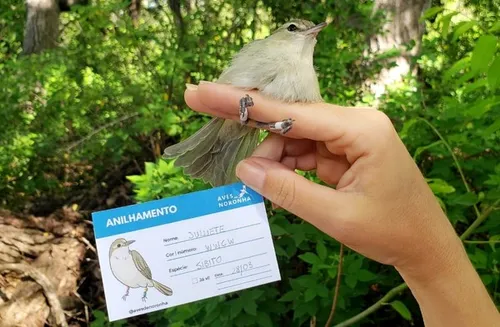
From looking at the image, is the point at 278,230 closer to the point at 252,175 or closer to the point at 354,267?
the point at 354,267

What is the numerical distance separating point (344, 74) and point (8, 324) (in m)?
2.73

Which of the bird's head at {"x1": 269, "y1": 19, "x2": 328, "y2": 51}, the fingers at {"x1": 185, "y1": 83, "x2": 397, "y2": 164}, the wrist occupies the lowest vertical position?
the wrist

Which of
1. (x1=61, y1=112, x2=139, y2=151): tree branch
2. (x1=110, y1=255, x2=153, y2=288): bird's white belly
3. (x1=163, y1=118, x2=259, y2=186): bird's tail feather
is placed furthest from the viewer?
(x1=61, y1=112, x2=139, y2=151): tree branch

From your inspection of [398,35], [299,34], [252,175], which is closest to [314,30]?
[299,34]

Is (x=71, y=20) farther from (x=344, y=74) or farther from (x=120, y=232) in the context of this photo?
(x=120, y=232)

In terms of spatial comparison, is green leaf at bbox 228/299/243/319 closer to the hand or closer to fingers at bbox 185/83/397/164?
the hand

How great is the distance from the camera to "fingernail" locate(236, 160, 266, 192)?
4.37 feet

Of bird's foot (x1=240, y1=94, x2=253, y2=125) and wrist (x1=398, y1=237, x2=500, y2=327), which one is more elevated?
bird's foot (x1=240, y1=94, x2=253, y2=125)

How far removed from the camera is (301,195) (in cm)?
134

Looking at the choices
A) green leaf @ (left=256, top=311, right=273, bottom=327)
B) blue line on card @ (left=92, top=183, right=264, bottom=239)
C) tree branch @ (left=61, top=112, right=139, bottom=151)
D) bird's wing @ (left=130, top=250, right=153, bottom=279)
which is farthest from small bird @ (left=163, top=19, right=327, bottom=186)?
tree branch @ (left=61, top=112, right=139, bottom=151)

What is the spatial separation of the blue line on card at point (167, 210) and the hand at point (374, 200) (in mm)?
69

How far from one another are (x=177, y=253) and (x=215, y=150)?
520mm

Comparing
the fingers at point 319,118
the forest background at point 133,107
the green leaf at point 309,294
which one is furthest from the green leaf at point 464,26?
the green leaf at point 309,294

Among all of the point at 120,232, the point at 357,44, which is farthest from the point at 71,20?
the point at 120,232
